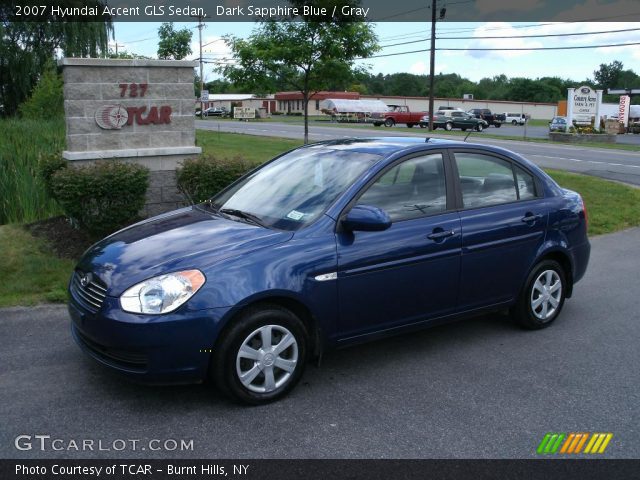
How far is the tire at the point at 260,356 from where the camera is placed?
13.0 feet

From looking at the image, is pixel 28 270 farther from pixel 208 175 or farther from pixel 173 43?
pixel 173 43

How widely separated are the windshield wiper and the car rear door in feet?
5.15

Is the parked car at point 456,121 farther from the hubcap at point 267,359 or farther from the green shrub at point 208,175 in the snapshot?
the hubcap at point 267,359

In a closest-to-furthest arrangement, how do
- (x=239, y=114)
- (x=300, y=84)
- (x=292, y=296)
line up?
(x=292, y=296) < (x=300, y=84) < (x=239, y=114)

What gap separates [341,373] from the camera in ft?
15.4

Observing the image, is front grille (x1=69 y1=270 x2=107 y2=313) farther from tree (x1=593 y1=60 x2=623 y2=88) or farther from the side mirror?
tree (x1=593 y1=60 x2=623 y2=88)

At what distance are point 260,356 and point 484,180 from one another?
2.51 m

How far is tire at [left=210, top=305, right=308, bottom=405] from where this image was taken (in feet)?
13.0

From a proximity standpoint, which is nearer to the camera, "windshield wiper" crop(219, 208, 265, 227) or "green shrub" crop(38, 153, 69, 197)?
"windshield wiper" crop(219, 208, 265, 227)

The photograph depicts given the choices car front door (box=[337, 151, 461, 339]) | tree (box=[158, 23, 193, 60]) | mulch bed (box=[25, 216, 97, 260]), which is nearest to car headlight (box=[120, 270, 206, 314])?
car front door (box=[337, 151, 461, 339])

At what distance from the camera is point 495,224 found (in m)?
5.24
